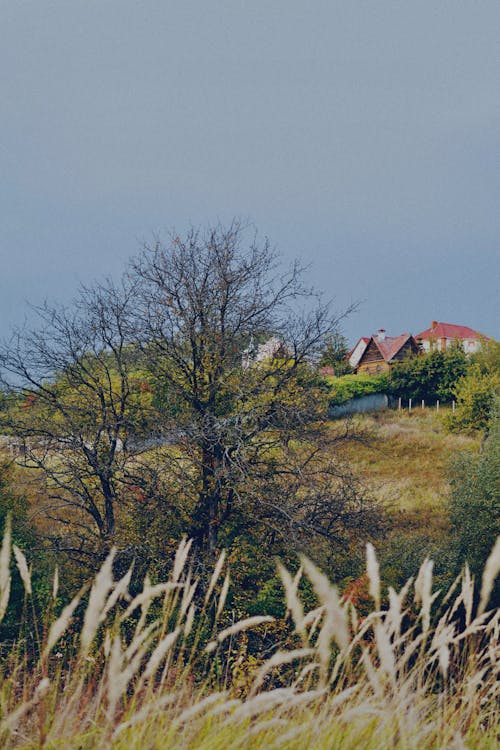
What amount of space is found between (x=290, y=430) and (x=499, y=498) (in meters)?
7.72

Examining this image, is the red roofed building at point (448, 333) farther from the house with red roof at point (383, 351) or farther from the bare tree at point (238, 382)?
the bare tree at point (238, 382)

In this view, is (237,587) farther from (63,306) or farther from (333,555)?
(63,306)

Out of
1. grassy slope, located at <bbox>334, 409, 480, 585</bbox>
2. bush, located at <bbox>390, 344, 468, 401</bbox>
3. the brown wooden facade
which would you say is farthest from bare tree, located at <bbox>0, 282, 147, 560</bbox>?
the brown wooden facade

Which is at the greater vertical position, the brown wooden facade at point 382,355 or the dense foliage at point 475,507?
the brown wooden facade at point 382,355

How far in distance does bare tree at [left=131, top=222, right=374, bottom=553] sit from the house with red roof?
42.5 meters

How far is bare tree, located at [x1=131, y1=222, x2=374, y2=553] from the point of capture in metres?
14.0

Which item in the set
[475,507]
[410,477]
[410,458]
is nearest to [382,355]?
[410,458]

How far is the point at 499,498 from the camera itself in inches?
715

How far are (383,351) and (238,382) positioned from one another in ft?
150

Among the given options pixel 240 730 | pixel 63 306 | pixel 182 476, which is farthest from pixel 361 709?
pixel 63 306

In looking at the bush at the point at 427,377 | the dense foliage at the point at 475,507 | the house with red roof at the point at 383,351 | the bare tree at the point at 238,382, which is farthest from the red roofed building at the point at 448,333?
the bare tree at the point at 238,382

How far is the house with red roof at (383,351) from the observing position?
57.8 metres

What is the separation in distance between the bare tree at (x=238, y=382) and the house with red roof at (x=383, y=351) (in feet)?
139

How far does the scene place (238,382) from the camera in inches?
589
